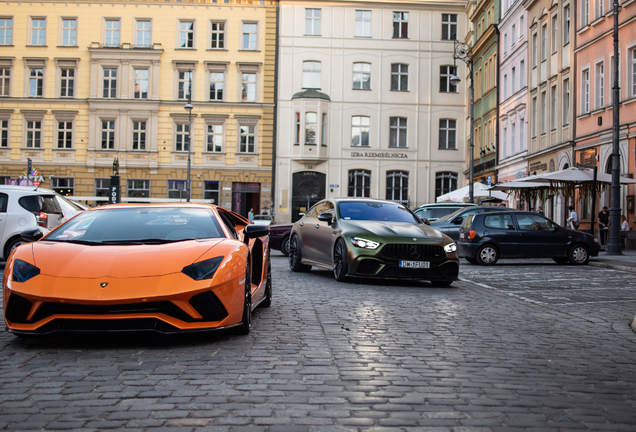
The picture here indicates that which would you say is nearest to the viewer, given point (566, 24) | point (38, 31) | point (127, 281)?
point (127, 281)

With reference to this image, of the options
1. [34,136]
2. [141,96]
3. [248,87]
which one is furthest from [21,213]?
[34,136]

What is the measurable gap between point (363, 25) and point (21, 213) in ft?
136

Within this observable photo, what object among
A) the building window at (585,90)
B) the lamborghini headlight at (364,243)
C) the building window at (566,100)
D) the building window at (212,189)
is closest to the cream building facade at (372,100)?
the building window at (212,189)

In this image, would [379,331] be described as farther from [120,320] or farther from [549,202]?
[549,202]

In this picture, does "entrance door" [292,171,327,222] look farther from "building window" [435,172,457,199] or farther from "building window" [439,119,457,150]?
"building window" [439,119,457,150]

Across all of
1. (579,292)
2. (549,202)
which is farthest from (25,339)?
(549,202)

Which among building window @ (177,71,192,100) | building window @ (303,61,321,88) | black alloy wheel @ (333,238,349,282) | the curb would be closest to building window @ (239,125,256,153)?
building window @ (177,71,192,100)

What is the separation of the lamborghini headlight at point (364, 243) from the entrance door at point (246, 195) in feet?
129

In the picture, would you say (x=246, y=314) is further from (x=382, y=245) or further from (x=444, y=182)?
(x=444, y=182)

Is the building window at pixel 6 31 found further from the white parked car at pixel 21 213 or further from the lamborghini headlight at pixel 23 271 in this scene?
the lamborghini headlight at pixel 23 271

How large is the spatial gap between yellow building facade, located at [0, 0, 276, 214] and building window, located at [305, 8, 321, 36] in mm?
2491

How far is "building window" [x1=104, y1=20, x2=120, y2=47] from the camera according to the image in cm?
5284

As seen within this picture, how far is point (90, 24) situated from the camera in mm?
52875

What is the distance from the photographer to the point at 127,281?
6309 millimetres
